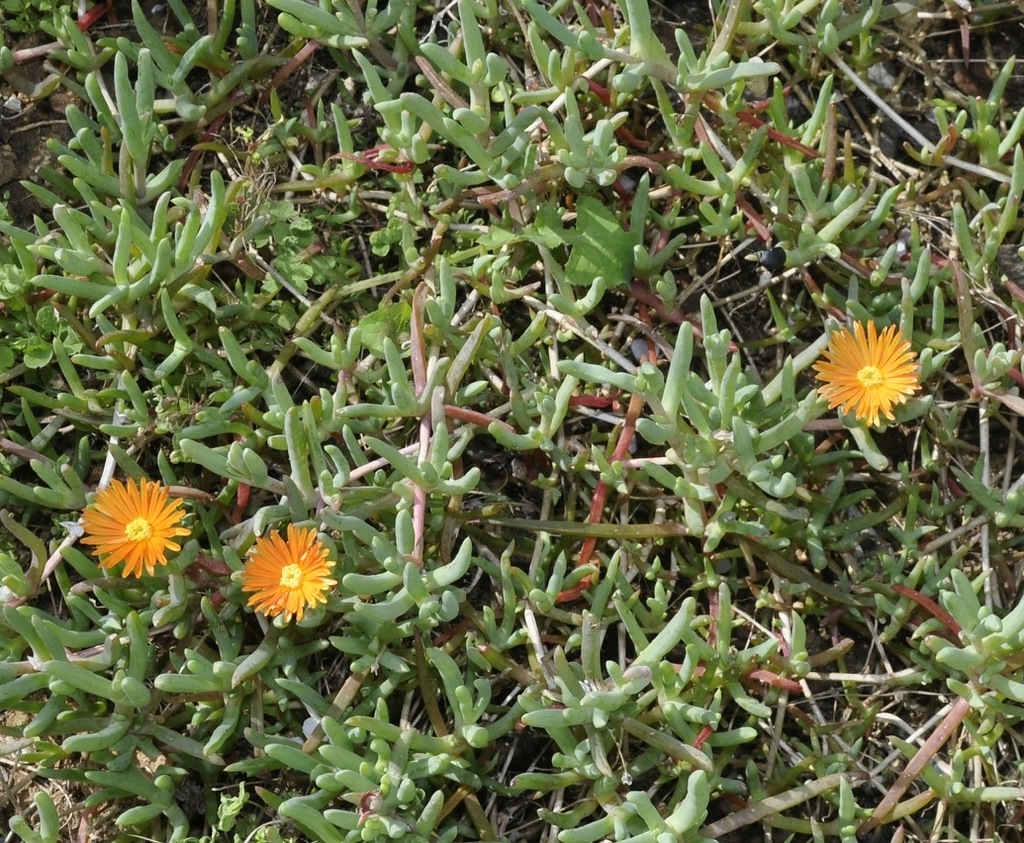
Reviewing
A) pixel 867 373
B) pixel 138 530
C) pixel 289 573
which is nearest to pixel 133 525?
pixel 138 530

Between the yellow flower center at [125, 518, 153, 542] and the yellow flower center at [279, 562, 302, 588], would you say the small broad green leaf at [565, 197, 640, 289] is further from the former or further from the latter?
the yellow flower center at [125, 518, 153, 542]

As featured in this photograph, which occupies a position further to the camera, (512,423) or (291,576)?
(512,423)

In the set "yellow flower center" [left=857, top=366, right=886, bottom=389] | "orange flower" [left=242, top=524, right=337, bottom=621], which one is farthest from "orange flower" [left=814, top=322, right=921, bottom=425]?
"orange flower" [left=242, top=524, right=337, bottom=621]

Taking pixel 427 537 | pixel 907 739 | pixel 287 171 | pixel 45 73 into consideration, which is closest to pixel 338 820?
pixel 427 537

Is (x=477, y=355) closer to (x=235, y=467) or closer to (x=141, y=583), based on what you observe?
(x=235, y=467)

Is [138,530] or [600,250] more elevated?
[600,250]

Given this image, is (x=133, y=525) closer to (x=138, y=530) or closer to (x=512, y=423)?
(x=138, y=530)

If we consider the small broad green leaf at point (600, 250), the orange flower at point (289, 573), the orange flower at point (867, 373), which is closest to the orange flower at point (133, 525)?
the orange flower at point (289, 573)
